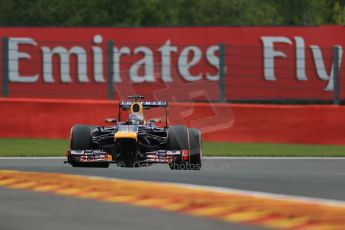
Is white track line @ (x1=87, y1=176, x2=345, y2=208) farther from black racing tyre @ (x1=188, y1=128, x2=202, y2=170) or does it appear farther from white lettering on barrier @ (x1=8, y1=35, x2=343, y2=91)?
white lettering on barrier @ (x1=8, y1=35, x2=343, y2=91)

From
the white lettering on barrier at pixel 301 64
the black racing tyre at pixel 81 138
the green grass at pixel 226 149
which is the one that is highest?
the white lettering on barrier at pixel 301 64

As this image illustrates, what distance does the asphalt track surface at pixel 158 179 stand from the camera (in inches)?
345

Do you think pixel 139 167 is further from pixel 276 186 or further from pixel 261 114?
pixel 261 114

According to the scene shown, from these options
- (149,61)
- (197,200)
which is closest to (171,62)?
(149,61)

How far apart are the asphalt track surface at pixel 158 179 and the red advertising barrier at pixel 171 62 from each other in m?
6.47

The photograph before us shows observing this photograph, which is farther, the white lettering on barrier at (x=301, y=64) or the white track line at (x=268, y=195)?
the white lettering on barrier at (x=301, y=64)

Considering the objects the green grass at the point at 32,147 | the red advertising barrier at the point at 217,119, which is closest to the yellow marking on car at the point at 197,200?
the green grass at the point at 32,147

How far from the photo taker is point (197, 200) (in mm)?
10266

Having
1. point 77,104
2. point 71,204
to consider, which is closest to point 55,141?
point 77,104

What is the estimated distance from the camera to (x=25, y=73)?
23562 millimetres

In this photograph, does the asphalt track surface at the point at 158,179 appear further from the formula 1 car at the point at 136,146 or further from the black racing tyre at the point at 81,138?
the black racing tyre at the point at 81,138

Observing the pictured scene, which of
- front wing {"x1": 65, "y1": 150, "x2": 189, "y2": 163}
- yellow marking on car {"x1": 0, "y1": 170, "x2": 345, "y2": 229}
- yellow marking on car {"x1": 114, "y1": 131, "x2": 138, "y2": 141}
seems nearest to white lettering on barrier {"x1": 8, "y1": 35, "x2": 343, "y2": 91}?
front wing {"x1": 65, "y1": 150, "x2": 189, "y2": 163}

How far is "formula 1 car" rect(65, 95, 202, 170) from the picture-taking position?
547 inches

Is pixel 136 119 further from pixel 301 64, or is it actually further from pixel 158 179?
A: pixel 301 64
